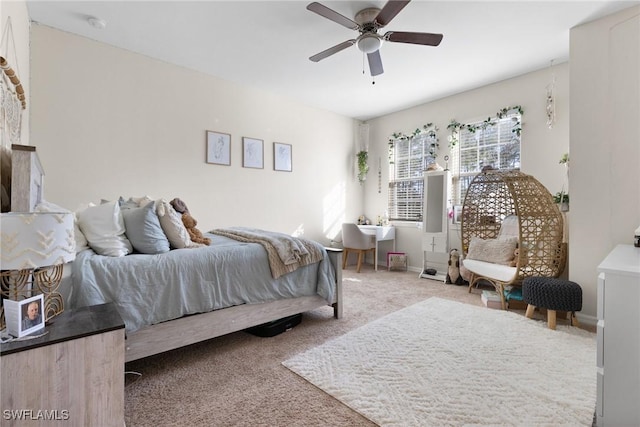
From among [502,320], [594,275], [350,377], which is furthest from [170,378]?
[594,275]

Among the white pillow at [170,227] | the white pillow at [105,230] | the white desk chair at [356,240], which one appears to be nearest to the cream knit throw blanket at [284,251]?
the white pillow at [170,227]

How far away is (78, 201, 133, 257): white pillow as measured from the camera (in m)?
1.93

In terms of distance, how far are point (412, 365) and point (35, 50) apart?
13.4 ft

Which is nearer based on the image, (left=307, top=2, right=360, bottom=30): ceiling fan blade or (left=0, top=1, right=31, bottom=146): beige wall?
(left=0, top=1, right=31, bottom=146): beige wall

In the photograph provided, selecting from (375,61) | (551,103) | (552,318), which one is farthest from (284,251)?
(551,103)

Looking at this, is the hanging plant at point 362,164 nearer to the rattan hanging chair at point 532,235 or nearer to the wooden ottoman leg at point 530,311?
the rattan hanging chair at point 532,235

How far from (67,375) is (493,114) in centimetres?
485

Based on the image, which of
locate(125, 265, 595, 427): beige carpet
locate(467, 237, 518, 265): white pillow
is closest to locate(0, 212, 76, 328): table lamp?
locate(125, 265, 595, 427): beige carpet

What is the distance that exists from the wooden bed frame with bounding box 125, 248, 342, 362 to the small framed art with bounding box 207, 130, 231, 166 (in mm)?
2251

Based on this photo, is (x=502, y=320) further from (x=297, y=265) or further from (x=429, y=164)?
(x=429, y=164)

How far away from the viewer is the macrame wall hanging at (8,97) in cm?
170

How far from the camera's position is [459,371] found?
6.24 ft

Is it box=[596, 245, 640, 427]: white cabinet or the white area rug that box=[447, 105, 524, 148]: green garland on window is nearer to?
the white area rug

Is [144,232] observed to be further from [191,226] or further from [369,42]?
[369,42]
